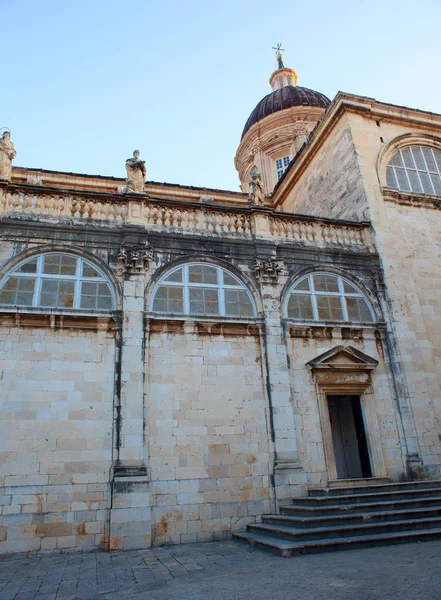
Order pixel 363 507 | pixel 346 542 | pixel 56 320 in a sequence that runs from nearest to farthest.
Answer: pixel 346 542, pixel 363 507, pixel 56 320

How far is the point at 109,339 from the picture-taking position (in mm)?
11078

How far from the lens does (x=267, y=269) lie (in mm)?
12883

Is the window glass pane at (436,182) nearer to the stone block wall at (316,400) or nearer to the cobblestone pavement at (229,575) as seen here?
the stone block wall at (316,400)

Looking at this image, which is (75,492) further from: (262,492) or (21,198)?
(21,198)

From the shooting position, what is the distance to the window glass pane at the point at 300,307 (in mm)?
12758

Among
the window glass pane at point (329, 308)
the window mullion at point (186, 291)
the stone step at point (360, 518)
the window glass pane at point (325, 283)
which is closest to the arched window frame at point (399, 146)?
the window glass pane at point (325, 283)

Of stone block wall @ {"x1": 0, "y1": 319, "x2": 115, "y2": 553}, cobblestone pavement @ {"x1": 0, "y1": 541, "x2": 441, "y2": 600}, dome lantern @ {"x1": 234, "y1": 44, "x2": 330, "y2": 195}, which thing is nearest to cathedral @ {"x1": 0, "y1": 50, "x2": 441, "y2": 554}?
stone block wall @ {"x1": 0, "y1": 319, "x2": 115, "y2": 553}

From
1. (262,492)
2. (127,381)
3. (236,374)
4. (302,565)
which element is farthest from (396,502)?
(127,381)

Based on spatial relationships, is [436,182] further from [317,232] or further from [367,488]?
[367,488]

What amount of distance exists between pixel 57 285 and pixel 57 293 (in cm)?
22

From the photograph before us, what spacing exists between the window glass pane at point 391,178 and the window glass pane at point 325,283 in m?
4.62

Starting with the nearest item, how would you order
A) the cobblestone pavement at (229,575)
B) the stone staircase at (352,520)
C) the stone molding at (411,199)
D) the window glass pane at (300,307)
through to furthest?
1. the cobblestone pavement at (229,575)
2. the stone staircase at (352,520)
3. the window glass pane at (300,307)
4. the stone molding at (411,199)

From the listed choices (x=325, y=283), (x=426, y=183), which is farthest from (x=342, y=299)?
(x=426, y=183)

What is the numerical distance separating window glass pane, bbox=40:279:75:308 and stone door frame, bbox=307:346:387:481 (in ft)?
20.9
